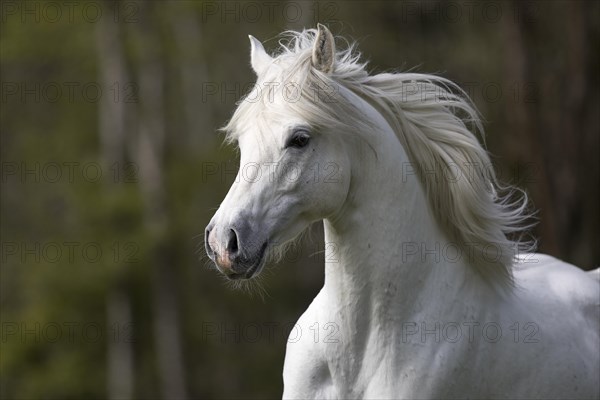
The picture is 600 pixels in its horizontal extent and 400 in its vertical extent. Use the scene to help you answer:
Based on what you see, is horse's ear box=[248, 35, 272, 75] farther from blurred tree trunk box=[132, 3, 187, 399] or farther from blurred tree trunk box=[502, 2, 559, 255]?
blurred tree trunk box=[132, 3, 187, 399]

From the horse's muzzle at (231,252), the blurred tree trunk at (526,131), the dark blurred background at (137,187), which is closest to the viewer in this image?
the horse's muzzle at (231,252)

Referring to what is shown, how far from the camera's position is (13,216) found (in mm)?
24172

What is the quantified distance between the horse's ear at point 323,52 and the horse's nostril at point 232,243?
0.92 metres

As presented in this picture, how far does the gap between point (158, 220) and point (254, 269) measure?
1629cm

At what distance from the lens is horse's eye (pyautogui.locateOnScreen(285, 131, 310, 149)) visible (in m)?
4.22

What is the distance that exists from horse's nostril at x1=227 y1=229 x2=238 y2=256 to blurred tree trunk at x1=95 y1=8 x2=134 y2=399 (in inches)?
658

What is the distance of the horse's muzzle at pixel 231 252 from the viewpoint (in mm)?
3961

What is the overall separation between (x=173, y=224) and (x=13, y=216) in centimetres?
566

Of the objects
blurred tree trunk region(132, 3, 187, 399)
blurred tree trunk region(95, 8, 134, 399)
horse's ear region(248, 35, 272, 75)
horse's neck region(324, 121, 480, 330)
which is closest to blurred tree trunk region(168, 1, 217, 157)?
blurred tree trunk region(132, 3, 187, 399)

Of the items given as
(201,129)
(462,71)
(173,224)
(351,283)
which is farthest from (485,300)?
(201,129)

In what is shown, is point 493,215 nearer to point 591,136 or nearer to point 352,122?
point 352,122

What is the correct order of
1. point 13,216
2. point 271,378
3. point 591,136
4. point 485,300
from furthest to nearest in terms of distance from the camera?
point 13,216 → point 271,378 → point 591,136 → point 485,300

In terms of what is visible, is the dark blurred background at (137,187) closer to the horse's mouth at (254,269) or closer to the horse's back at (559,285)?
the horse's back at (559,285)

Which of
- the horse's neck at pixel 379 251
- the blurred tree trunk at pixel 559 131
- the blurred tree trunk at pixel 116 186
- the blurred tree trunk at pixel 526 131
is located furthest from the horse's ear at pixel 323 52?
the blurred tree trunk at pixel 116 186
